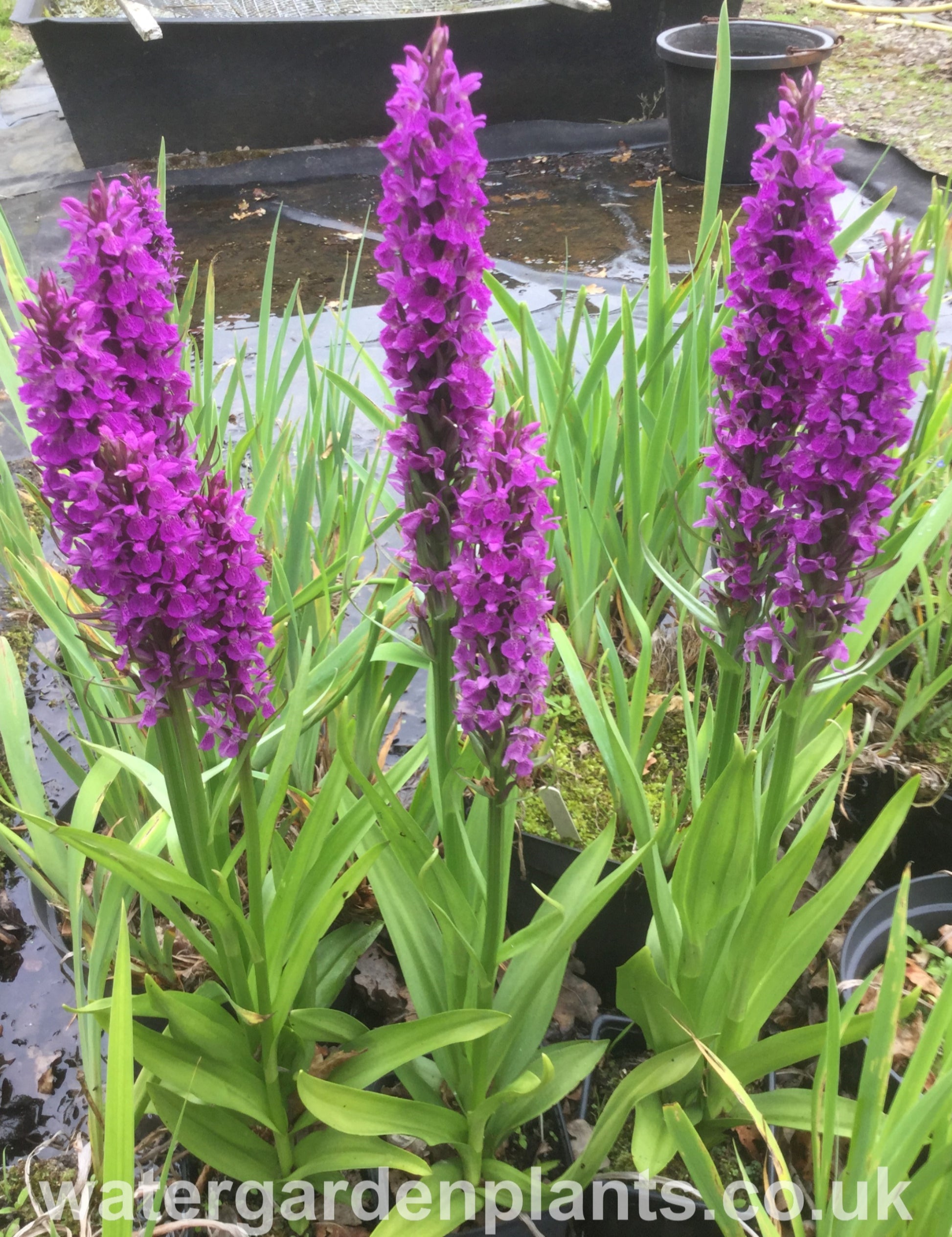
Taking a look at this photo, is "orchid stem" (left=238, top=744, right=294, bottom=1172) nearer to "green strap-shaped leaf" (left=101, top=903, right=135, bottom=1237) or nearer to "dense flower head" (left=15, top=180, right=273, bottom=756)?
"dense flower head" (left=15, top=180, right=273, bottom=756)

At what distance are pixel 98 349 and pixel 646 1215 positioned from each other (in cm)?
151

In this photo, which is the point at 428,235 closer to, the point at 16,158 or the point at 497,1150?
the point at 497,1150

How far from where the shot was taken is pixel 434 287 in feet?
3.23

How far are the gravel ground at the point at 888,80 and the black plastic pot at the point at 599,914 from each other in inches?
197

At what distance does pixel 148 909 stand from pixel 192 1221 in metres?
0.51

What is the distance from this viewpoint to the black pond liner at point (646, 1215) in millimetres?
1383

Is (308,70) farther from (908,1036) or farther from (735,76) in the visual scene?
(908,1036)

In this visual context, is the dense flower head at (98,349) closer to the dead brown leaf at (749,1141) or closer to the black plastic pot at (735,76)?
the dead brown leaf at (749,1141)

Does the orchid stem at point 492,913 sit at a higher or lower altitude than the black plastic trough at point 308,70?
lower

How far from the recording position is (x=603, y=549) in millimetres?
2148

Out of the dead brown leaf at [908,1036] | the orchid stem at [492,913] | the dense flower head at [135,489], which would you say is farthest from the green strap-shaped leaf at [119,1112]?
the dead brown leaf at [908,1036]

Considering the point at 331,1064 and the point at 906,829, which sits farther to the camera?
the point at 906,829

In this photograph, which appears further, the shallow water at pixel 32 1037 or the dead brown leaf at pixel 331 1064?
the shallow water at pixel 32 1037

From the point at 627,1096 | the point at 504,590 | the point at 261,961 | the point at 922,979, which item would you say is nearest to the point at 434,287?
the point at 504,590
